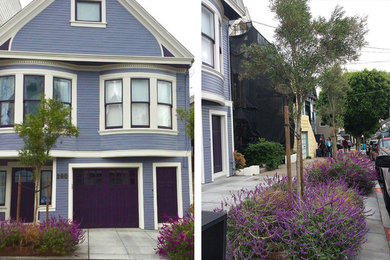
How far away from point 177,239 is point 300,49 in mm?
3196

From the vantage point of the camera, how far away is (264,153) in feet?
17.0

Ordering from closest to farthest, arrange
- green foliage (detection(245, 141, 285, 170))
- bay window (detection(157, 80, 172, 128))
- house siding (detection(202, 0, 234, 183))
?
1. bay window (detection(157, 80, 172, 128))
2. house siding (detection(202, 0, 234, 183))
3. green foliage (detection(245, 141, 285, 170))

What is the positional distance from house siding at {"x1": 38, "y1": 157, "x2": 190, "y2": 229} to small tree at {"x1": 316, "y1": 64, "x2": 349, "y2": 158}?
2.89 meters

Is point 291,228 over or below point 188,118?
below

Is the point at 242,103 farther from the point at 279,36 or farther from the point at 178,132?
the point at 178,132

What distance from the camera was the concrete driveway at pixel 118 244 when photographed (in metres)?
1.79

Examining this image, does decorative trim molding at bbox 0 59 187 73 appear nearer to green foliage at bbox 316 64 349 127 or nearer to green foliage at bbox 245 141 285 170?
green foliage at bbox 316 64 349 127

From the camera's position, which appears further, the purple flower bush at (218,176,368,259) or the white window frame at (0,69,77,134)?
the purple flower bush at (218,176,368,259)

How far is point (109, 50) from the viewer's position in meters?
2.06

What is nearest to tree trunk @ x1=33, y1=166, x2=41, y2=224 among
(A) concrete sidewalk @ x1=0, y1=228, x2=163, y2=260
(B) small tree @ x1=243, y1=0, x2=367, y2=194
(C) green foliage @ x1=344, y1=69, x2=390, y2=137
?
(A) concrete sidewalk @ x1=0, y1=228, x2=163, y2=260

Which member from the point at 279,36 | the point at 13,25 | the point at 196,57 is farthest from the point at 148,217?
the point at 279,36

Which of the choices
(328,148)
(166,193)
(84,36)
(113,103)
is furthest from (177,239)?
(328,148)

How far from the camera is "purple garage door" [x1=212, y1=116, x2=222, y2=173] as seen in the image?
10.1 feet

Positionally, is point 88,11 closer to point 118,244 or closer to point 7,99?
point 7,99
